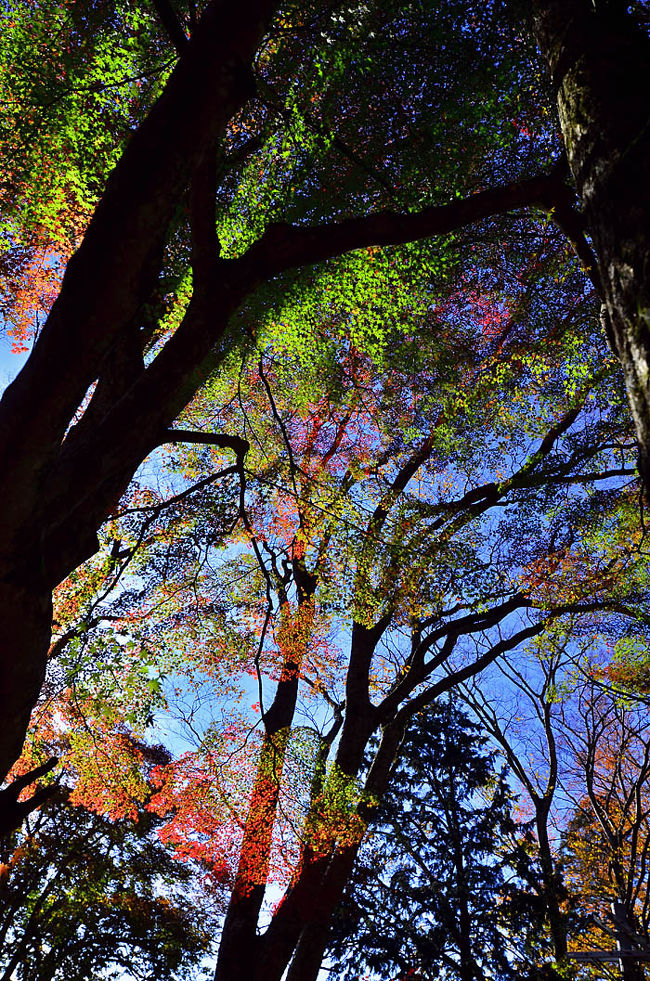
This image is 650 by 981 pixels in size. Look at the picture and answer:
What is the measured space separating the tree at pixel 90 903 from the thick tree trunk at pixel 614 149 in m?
13.9

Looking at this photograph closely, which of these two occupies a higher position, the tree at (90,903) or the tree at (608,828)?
the tree at (608,828)

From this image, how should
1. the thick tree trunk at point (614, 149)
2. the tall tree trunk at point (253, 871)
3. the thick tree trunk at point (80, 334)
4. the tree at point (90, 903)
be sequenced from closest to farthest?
the thick tree trunk at point (614, 149) → the thick tree trunk at point (80, 334) → the tall tree trunk at point (253, 871) → the tree at point (90, 903)

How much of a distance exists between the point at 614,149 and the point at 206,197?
11.4 feet

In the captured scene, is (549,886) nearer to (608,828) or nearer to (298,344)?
(608,828)

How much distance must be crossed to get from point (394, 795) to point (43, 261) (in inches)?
619

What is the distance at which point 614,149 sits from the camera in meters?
1.72

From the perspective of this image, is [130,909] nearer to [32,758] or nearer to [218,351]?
[32,758]

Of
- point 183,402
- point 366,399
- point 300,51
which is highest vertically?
point 366,399

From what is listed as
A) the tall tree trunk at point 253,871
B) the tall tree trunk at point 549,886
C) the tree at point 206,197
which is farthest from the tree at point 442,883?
the tree at point 206,197

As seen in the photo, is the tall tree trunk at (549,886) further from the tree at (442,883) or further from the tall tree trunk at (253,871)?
the tall tree trunk at (253,871)

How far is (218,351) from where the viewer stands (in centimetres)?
741

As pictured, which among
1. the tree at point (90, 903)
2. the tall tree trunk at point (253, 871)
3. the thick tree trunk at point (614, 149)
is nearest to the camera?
the thick tree trunk at point (614, 149)

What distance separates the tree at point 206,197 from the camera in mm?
2695

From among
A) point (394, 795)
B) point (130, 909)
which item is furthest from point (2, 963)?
point (394, 795)
